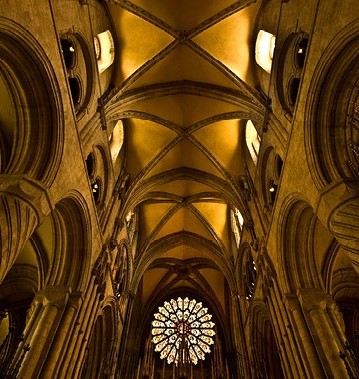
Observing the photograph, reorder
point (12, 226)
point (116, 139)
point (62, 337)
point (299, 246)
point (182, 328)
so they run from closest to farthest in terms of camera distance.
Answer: point (12, 226) < point (62, 337) < point (299, 246) < point (116, 139) < point (182, 328)

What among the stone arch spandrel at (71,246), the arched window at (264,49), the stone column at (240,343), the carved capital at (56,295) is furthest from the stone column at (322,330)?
the arched window at (264,49)

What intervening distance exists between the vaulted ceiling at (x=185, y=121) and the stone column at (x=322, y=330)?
4521 millimetres

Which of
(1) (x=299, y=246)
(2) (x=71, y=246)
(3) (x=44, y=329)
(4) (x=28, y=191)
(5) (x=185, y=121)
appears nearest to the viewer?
(4) (x=28, y=191)

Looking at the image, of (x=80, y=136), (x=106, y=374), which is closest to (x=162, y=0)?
(x=80, y=136)

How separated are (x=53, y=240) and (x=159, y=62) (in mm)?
6681

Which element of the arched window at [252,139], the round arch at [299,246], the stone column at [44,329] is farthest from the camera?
the arched window at [252,139]

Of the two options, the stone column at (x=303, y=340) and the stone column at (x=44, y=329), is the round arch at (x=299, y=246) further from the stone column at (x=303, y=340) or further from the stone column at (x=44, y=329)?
the stone column at (x=44, y=329)

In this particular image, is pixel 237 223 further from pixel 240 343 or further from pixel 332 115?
pixel 332 115

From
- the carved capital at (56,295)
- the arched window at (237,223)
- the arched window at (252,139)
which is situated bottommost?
the carved capital at (56,295)

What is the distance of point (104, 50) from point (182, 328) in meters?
13.0

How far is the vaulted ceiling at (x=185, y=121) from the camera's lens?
10.9 meters

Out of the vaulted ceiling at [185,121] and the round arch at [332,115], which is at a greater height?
the vaulted ceiling at [185,121]

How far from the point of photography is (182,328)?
55.6ft

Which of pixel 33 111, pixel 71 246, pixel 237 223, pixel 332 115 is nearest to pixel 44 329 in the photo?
pixel 71 246
